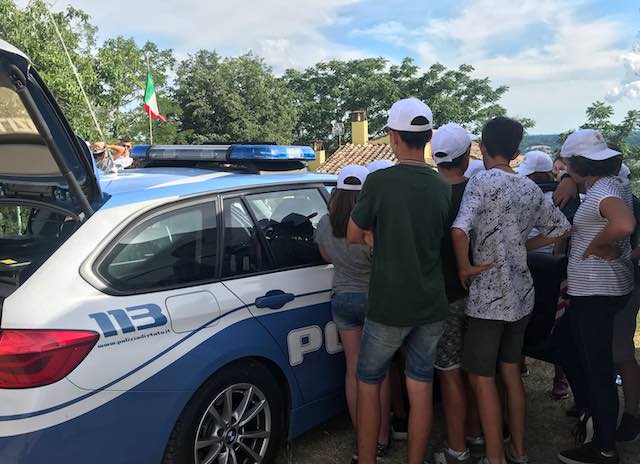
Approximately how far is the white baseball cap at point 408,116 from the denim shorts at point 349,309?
869 millimetres

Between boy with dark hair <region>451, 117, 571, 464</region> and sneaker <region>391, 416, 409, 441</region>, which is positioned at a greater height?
boy with dark hair <region>451, 117, 571, 464</region>

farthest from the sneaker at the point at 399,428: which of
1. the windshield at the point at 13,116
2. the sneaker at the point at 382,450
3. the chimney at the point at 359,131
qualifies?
the chimney at the point at 359,131

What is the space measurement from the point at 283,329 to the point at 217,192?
76 centimetres

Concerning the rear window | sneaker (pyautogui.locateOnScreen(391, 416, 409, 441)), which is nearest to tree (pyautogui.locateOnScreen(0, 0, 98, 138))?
the rear window

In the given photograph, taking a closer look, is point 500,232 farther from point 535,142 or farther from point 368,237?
point 535,142

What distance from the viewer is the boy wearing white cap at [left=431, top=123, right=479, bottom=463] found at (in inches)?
105

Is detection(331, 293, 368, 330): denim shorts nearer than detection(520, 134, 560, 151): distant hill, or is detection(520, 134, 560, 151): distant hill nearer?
detection(331, 293, 368, 330): denim shorts

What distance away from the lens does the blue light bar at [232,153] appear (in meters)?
3.14

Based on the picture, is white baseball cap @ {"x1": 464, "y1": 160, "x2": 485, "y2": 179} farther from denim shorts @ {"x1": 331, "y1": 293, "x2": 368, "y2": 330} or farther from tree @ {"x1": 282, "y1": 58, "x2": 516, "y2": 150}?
tree @ {"x1": 282, "y1": 58, "x2": 516, "y2": 150}

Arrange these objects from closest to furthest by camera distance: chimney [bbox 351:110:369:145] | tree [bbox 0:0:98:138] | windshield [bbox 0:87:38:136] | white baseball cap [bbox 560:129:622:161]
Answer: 1. windshield [bbox 0:87:38:136]
2. white baseball cap [bbox 560:129:622:161]
3. tree [bbox 0:0:98:138]
4. chimney [bbox 351:110:369:145]

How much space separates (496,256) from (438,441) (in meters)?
1.30

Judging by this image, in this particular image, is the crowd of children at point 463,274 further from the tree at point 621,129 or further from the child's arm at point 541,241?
the tree at point 621,129

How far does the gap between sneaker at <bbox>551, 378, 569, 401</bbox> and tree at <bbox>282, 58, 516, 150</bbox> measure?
42.6 meters

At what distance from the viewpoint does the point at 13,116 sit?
237 cm
